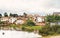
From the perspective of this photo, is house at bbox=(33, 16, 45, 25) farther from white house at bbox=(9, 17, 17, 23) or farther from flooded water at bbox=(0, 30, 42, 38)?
white house at bbox=(9, 17, 17, 23)

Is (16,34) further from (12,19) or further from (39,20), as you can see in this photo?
(39,20)

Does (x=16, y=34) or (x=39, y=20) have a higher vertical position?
(x=39, y=20)

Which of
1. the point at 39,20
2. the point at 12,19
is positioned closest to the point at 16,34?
the point at 12,19

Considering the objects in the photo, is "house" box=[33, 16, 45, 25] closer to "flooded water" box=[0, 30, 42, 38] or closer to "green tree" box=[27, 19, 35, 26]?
"green tree" box=[27, 19, 35, 26]

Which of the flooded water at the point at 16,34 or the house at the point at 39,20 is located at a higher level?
the house at the point at 39,20

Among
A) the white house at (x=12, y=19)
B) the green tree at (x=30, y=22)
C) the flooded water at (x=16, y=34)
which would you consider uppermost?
the white house at (x=12, y=19)

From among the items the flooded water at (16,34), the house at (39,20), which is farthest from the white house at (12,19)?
the house at (39,20)

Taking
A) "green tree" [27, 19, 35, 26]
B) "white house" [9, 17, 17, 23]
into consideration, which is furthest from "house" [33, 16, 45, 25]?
"white house" [9, 17, 17, 23]

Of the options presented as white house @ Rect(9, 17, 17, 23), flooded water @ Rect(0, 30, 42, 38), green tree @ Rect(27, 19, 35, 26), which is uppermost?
white house @ Rect(9, 17, 17, 23)

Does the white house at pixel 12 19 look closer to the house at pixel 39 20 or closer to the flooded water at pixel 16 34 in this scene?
the flooded water at pixel 16 34

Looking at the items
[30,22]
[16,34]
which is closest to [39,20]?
[30,22]

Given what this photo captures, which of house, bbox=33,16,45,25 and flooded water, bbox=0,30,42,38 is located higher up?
house, bbox=33,16,45,25

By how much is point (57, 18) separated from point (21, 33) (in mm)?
523

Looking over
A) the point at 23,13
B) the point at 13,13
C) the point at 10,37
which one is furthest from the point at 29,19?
the point at 10,37
